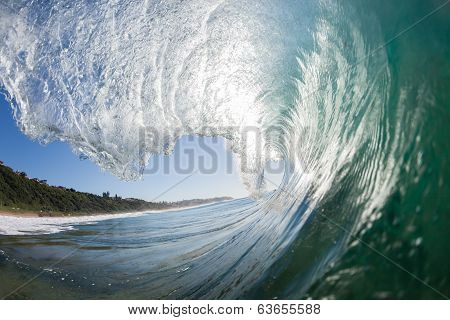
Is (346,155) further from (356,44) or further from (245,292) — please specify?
(245,292)

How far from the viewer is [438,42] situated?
303 cm

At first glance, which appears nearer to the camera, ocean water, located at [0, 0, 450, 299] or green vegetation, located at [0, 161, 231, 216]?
ocean water, located at [0, 0, 450, 299]

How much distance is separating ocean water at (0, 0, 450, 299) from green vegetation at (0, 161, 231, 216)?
25.0 meters

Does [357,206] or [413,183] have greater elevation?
[413,183]

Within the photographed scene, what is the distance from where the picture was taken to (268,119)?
32.4ft

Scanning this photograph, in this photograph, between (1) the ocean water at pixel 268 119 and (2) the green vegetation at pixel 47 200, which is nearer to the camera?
(1) the ocean water at pixel 268 119

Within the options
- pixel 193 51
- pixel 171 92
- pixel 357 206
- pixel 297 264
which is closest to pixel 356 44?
pixel 357 206

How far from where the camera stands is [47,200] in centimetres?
3459

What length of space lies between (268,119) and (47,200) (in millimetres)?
31767

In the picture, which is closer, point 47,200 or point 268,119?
point 268,119

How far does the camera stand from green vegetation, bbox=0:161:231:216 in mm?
30141

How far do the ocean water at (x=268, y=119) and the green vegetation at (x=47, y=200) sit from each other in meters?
25.0

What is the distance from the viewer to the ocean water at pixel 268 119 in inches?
107

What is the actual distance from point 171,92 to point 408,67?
5777 mm
